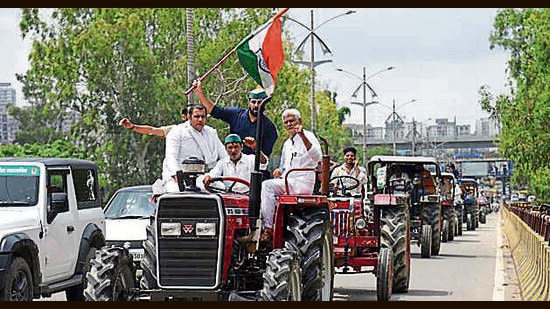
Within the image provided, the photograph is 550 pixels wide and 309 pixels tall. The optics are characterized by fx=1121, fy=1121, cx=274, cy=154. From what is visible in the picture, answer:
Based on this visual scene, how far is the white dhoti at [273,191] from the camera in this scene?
1263 centimetres

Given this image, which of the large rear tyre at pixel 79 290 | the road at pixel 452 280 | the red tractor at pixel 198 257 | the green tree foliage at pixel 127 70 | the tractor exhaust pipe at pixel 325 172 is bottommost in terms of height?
the road at pixel 452 280

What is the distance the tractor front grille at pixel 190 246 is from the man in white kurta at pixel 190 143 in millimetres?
1195

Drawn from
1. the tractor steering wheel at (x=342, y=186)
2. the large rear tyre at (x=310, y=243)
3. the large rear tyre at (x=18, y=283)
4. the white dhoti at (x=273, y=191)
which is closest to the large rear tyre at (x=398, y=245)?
the tractor steering wheel at (x=342, y=186)

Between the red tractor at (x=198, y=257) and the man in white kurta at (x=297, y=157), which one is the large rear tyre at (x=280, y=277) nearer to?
the red tractor at (x=198, y=257)

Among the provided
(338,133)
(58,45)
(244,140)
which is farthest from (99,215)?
(338,133)

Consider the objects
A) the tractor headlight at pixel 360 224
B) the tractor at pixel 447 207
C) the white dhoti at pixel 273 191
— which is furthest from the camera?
the tractor at pixel 447 207

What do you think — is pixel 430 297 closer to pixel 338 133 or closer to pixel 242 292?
pixel 242 292

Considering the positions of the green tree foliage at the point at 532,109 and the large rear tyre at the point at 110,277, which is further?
the green tree foliage at the point at 532,109

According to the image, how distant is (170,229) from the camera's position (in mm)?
11281

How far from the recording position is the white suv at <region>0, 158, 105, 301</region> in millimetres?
13453

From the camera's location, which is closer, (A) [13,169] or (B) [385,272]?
(A) [13,169]

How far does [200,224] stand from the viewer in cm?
1123

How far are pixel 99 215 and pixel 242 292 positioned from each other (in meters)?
5.90

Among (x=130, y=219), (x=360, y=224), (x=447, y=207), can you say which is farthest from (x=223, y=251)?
(x=447, y=207)
